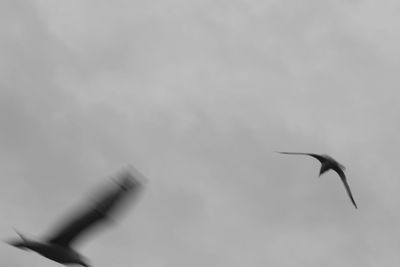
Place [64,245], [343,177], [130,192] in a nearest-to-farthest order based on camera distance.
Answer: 1. [130,192]
2. [64,245]
3. [343,177]

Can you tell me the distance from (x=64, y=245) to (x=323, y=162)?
34.8 m

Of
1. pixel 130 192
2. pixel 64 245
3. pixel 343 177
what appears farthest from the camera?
pixel 343 177

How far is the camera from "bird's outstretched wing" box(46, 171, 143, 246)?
4841cm

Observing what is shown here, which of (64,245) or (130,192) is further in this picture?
(64,245)

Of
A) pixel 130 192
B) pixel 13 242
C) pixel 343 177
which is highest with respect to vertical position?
pixel 343 177

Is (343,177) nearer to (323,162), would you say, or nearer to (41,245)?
(323,162)

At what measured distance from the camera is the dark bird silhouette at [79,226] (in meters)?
48.5

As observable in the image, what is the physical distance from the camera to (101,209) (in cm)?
4894

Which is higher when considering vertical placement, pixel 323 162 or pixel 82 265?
pixel 323 162

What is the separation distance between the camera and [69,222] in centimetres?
5116

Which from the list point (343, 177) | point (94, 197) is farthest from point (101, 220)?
point (343, 177)

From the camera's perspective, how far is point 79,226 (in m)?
50.9

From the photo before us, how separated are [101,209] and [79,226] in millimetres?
2419

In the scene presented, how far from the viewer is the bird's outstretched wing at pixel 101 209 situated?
48.4 m
